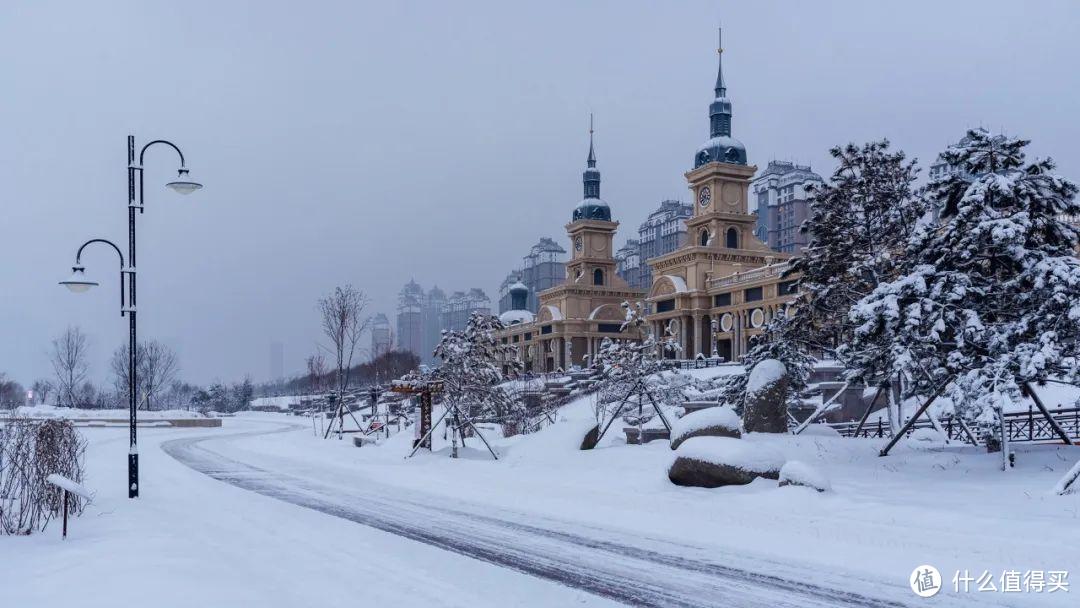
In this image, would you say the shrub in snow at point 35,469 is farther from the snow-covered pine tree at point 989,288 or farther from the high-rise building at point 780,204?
the high-rise building at point 780,204

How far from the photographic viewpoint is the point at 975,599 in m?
8.22

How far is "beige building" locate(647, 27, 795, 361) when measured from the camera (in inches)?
2576

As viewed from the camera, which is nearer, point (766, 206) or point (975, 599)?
point (975, 599)

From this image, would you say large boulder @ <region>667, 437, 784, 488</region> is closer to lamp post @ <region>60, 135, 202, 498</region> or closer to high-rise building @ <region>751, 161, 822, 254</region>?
lamp post @ <region>60, 135, 202, 498</region>

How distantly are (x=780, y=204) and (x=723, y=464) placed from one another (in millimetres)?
123130

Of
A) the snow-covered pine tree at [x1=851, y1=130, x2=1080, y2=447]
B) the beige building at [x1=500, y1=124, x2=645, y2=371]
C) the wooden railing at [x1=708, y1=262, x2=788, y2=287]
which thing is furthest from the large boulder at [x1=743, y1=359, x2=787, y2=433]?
the beige building at [x1=500, y1=124, x2=645, y2=371]

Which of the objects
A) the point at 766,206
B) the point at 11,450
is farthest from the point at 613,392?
the point at 766,206

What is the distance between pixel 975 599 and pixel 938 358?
11.4 meters

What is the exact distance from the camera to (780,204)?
133 metres

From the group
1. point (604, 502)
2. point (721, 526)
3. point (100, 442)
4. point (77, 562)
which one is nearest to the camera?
point (77, 562)

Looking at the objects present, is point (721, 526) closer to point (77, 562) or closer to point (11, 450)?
point (77, 562)

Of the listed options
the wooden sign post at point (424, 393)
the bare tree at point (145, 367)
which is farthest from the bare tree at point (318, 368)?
the wooden sign post at point (424, 393)

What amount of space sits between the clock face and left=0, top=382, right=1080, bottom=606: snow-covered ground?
50686 mm

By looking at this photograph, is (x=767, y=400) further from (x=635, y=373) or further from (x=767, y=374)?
(x=635, y=373)
